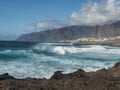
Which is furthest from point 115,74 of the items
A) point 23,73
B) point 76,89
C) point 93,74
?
point 23,73

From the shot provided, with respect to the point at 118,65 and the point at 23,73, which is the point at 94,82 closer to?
the point at 118,65

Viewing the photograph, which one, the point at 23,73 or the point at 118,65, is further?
the point at 23,73

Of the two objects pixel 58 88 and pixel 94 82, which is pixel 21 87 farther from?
pixel 94 82

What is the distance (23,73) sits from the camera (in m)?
21.4

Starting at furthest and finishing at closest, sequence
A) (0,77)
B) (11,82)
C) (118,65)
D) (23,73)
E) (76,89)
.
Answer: (23,73) < (118,65) < (0,77) < (11,82) < (76,89)

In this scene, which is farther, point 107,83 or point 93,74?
point 93,74

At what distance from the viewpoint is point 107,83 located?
9.48m

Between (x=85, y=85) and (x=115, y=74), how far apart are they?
323 cm

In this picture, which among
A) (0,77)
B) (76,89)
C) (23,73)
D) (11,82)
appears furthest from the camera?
(23,73)

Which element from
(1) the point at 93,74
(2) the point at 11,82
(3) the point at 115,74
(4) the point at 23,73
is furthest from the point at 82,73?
(4) the point at 23,73

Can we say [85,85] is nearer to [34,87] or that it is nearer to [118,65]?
[34,87]

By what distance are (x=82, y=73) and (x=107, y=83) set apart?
316 centimetres

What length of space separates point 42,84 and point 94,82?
1.68m

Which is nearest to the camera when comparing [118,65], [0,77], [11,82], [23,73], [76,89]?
[76,89]
